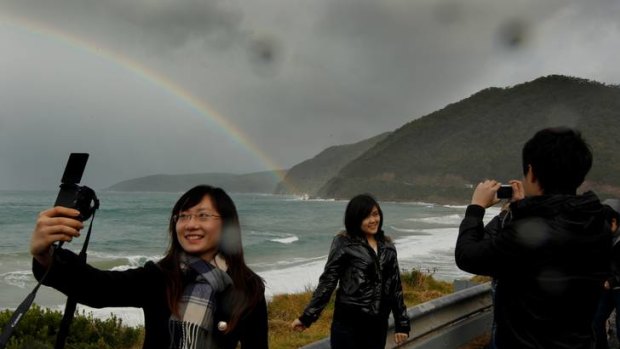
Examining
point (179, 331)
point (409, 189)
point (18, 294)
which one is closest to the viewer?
point (179, 331)

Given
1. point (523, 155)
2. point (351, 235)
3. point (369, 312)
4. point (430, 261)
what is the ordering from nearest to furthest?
point (523, 155), point (369, 312), point (351, 235), point (430, 261)

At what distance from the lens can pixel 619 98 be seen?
122875 mm

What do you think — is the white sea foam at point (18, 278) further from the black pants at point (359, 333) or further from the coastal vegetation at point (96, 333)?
the black pants at point (359, 333)

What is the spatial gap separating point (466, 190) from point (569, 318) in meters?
128

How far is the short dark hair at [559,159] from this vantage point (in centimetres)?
207

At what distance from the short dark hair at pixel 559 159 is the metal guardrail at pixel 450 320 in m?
2.19

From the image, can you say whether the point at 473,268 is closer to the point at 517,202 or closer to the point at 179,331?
the point at 517,202

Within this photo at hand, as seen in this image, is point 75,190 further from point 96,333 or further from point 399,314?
point 96,333

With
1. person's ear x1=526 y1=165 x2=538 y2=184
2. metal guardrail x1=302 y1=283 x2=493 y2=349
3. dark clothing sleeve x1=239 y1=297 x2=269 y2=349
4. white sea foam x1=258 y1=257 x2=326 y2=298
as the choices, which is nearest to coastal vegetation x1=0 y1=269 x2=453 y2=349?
metal guardrail x1=302 y1=283 x2=493 y2=349

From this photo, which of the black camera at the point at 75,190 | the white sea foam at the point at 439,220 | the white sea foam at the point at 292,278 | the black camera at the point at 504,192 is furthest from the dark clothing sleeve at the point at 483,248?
the white sea foam at the point at 439,220

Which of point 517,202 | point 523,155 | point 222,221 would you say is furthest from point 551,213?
point 222,221

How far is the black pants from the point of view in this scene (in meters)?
3.71

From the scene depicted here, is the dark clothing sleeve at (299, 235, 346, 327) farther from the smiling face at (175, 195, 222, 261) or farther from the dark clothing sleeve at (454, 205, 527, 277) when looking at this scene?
the smiling face at (175, 195, 222, 261)

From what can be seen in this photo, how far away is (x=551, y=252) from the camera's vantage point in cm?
202
